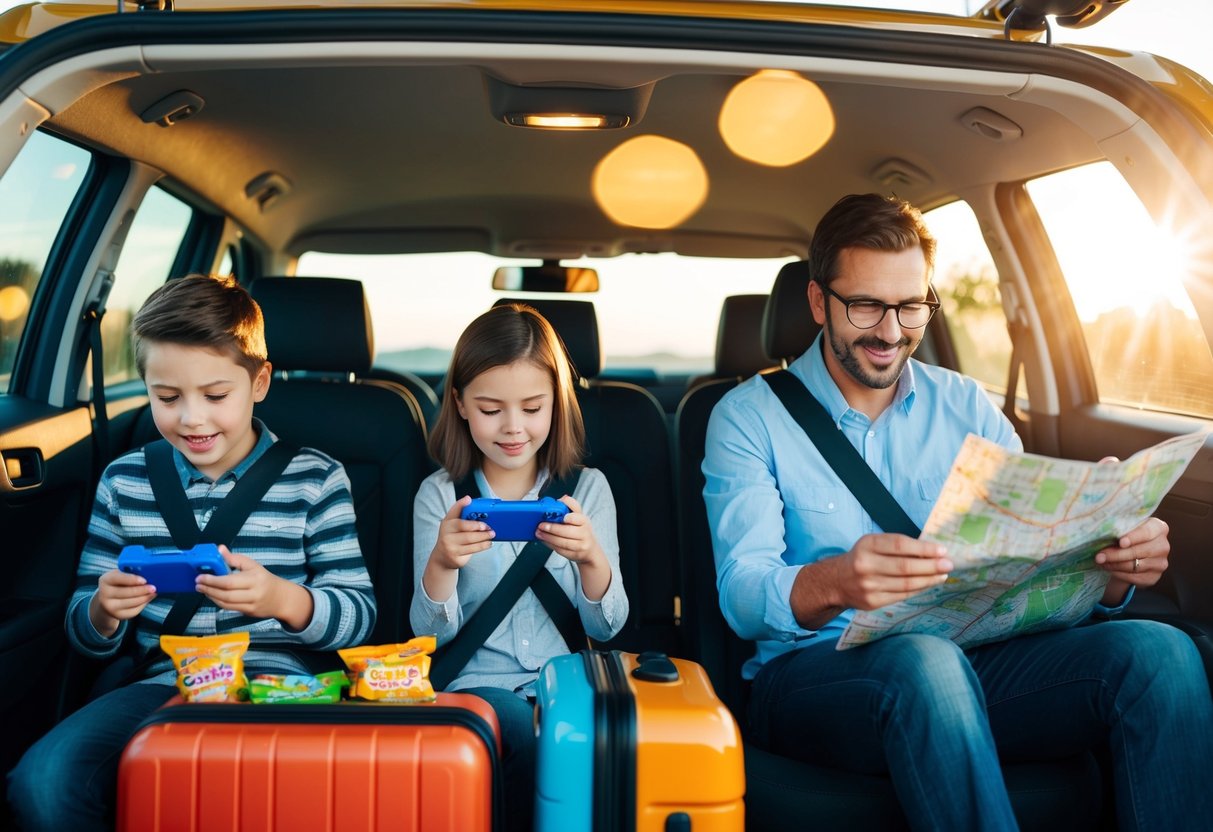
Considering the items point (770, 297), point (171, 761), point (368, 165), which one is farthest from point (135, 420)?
point (770, 297)

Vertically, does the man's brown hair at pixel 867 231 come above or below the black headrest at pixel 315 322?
above

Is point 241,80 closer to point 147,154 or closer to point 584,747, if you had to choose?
point 147,154

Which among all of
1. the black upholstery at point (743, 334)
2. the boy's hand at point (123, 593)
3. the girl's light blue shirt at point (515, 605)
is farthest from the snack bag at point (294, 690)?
the black upholstery at point (743, 334)

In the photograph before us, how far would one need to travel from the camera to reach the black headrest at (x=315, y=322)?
8.25 ft

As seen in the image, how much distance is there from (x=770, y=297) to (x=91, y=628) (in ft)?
5.62

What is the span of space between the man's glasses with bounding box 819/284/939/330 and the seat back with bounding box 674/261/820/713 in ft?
1.58

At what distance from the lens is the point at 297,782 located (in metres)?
1.40

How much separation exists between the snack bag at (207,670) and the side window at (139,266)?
1.25 metres

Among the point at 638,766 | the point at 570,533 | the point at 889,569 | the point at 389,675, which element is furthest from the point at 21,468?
the point at 889,569

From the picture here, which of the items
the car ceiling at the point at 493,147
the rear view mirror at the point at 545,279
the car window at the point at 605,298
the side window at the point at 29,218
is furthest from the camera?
the rear view mirror at the point at 545,279

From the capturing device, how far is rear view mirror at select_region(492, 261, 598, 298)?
11.7 feet

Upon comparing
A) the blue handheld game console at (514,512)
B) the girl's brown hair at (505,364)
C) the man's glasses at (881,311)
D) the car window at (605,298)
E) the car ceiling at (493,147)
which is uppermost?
the car ceiling at (493,147)

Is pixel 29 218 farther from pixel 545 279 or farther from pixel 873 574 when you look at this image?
pixel 873 574

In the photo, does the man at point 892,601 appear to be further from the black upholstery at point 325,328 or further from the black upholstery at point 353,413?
the black upholstery at point 325,328
